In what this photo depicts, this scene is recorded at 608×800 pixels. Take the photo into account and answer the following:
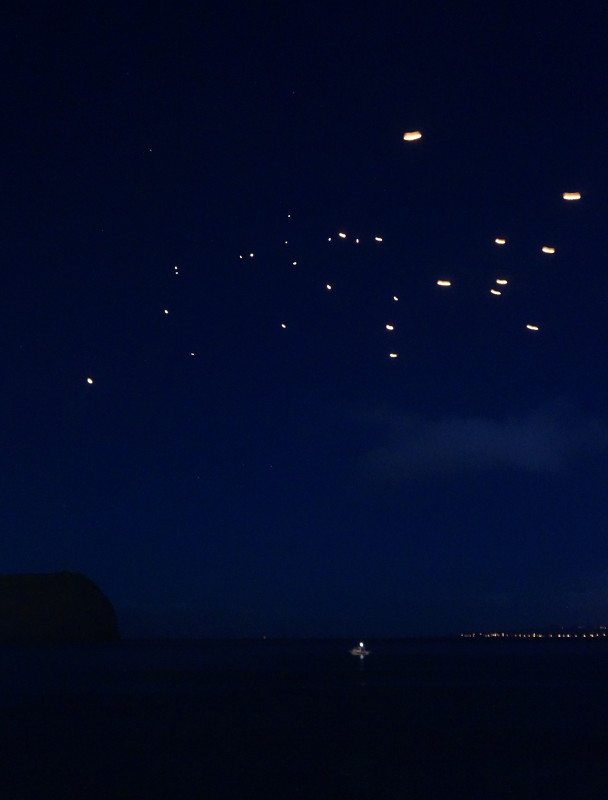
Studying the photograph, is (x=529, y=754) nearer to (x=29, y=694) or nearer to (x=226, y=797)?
(x=226, y=797)

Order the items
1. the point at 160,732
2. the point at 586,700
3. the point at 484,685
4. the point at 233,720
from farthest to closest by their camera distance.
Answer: the point at 484,685 < the point at 586,700 < the point at 233,720 < the point at 160,732

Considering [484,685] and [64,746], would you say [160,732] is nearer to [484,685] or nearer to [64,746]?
[64,746]

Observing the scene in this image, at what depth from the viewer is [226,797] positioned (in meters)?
17.0

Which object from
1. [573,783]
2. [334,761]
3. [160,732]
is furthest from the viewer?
[160,732]

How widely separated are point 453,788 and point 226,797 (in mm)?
3911

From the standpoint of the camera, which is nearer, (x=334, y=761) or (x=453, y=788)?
(x=453, y=788)

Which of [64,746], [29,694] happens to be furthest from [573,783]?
[29,694]

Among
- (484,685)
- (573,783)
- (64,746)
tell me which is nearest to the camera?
(573,783)

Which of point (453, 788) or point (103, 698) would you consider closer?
point (453, 788)

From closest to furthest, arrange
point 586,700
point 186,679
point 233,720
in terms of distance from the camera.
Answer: point 233,720 → point 586,700 → point 186,679

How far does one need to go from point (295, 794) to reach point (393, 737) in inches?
410

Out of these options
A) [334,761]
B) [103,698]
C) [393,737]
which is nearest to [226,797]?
[334,761]

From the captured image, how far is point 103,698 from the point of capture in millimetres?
46938

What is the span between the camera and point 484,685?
5869cm
